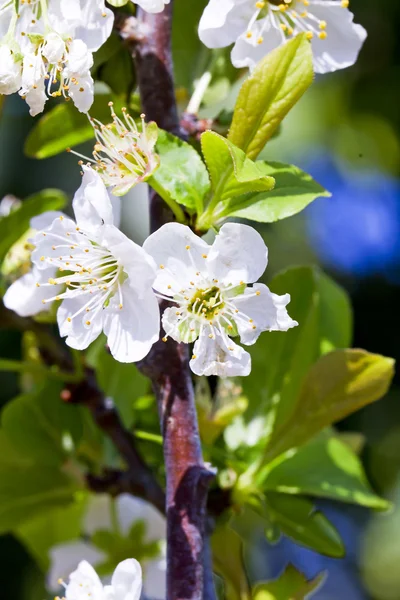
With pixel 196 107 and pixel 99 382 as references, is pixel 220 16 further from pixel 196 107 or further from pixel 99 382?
pixel 99 382

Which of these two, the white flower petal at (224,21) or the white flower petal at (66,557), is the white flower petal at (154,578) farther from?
the white flower petal at (224,21)

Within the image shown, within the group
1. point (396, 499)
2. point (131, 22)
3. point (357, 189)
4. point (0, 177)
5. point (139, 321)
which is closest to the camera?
point (139, 321)

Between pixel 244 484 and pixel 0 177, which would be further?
pixel 0 177

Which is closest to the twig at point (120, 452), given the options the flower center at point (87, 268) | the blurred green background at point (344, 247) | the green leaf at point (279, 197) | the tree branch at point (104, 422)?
the tree branch at point (104, 422)

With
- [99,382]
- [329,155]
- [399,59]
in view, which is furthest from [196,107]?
[329,155]

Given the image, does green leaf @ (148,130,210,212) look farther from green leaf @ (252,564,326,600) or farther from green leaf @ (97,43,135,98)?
green leaf @ (252,564,326,600)

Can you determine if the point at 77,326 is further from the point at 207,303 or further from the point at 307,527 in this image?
the point at 307,527

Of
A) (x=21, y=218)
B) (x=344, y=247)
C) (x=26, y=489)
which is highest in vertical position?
(x=21, y=218)

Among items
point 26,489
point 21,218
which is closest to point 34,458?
point 26,489
